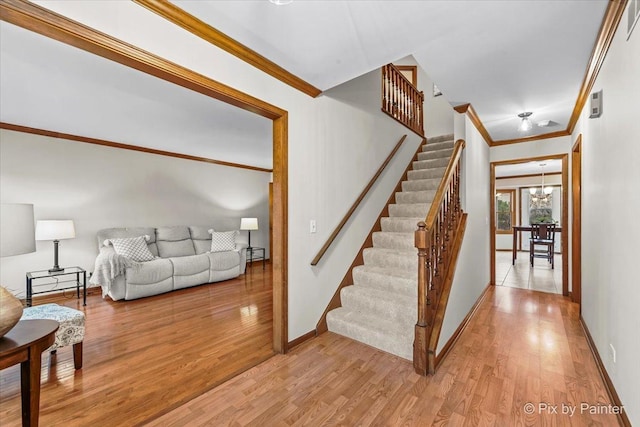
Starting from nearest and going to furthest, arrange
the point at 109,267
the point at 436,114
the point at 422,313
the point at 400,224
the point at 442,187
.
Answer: the point at 422,313 < the point at 442,187 < the point at 400,224 < the point at 109,267 < the point at 436,114

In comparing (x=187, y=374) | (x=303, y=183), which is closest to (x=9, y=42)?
(x=303, y=183)

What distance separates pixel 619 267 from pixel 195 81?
9.43 feet

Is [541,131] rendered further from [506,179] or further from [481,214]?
[506,179]

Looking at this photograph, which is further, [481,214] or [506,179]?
[506,179]

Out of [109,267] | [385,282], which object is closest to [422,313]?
[385,282]

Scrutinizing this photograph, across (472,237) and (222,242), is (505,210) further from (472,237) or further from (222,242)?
(222,242)

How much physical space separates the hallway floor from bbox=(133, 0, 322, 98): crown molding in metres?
4.69

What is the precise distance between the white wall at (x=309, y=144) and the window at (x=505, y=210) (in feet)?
25.5

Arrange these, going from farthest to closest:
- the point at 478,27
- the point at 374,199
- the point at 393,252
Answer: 1. the point at 374,199
2. the point at 393,252
3. the point at 478,27

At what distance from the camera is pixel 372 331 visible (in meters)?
2.53

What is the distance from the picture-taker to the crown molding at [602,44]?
1.62m

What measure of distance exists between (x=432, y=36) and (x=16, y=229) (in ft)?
8.57

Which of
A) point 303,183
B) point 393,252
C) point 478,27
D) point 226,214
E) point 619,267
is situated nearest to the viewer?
point 619,267

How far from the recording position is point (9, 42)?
201 cm
